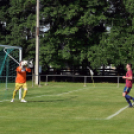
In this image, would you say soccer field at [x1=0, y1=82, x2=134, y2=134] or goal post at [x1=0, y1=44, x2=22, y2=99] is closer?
soccer field at [x1=0, y1=82, x2=134, y2=134]

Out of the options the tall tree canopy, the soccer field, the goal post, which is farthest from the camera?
the tall tree canopy

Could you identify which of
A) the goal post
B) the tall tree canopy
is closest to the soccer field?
the goal post

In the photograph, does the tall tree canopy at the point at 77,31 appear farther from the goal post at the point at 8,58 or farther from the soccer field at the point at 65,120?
the soccer field at the point at 65,120

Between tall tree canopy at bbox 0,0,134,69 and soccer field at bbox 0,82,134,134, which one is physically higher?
tall tree canopy at bbox 0,0,134,69

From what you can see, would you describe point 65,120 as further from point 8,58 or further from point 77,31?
point 77,31

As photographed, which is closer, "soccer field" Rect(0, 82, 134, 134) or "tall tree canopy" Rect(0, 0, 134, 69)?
"soccer field" Rect(0, 82, 134, 134)

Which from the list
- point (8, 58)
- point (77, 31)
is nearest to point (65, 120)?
point (8, 58)

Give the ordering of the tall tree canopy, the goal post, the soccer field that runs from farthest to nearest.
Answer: the tall tree canopy
the goal post
the soccer field

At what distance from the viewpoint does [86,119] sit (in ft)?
42.0

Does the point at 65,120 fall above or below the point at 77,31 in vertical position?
below

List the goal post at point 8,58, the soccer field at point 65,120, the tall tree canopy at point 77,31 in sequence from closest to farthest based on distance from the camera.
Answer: the soccer field at point 65,120 → the goal post at point 8,58 → the tall tree canopy at point 77,31

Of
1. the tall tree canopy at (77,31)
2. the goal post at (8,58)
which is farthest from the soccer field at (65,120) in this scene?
the tall tree canopy at (77,31)

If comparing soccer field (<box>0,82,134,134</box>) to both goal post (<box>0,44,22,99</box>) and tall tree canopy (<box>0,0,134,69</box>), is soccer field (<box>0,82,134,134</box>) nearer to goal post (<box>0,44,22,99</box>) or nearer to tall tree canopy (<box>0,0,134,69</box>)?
goal post (<box>0,44,22,99</box>)

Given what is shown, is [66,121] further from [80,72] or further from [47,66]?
[80,72]
